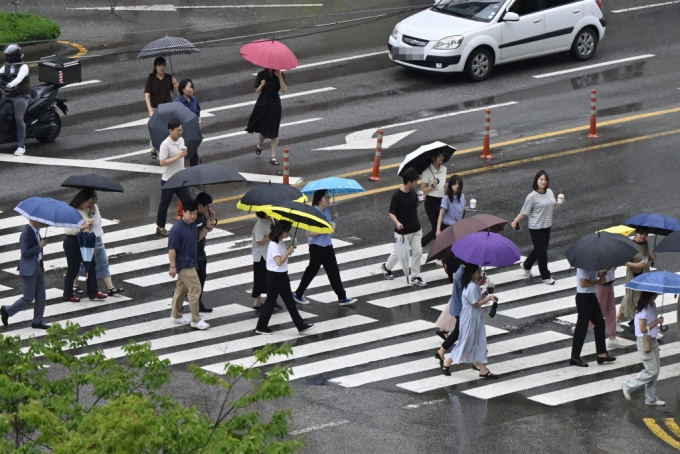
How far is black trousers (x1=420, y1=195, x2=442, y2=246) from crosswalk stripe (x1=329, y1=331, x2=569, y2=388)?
9.06 feet

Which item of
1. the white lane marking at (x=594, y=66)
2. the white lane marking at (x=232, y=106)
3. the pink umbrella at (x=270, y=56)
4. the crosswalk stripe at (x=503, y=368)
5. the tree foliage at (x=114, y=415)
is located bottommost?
the crosswalk stripe at (x=503, y=368)

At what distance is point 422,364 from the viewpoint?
13.9 m

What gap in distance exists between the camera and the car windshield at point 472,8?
82.4ft

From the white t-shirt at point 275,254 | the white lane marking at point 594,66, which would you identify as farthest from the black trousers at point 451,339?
the white lane marking at point 594,66

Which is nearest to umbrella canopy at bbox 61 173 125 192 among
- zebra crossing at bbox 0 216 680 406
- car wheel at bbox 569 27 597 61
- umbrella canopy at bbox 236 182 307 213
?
zebra crossing at bbox 0 216 680 406

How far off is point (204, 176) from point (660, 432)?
619 centimetres

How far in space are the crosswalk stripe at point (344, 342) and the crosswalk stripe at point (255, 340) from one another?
0.27 meters

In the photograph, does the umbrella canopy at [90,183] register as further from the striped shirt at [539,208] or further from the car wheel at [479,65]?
the car wheel at [479,65]

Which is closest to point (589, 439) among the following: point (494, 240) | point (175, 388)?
point (494, 240)

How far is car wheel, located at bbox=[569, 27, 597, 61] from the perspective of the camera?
1024 inches

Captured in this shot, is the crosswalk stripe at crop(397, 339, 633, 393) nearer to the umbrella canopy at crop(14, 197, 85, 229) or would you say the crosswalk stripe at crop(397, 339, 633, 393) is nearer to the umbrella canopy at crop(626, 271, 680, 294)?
the umbrella canopy at crop(626, 271, 680, 294)

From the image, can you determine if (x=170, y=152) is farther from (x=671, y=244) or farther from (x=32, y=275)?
(x=671, y=244)

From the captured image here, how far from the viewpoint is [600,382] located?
13.4 meters

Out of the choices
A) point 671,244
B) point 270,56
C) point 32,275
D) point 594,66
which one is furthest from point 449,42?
point 32,275
